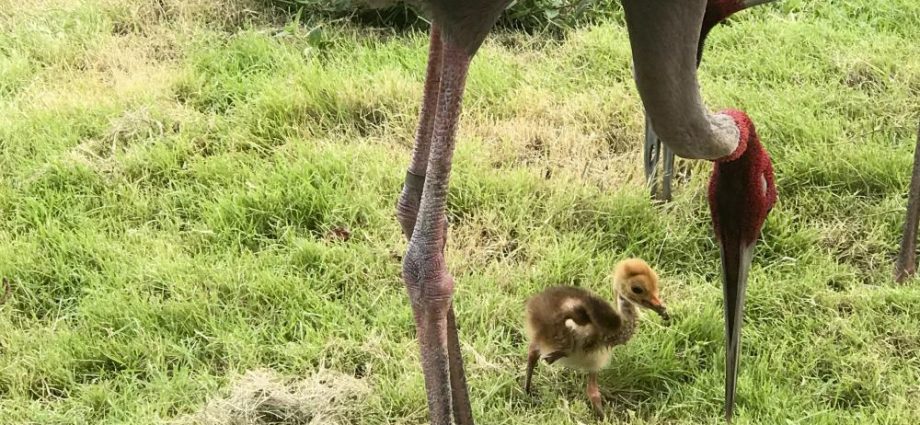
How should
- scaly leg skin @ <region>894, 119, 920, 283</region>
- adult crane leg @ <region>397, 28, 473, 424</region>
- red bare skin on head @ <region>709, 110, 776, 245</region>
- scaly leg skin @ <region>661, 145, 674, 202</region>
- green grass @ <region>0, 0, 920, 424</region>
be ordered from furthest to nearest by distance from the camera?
scaly leg skin @ <region>661, 145, 674, 202</region> < scaly leg skin @ <region>894, 119, 920, 283</region> < green grass @ <region>0, 0, 920, 424</region> < red bare skin on head @ <region>709, 110, 776, 245</region> < adult crane leg @ <region>397, 28, 473, 424</region>

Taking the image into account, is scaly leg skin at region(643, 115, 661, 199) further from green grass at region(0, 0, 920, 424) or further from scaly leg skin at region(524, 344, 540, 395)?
scaly leg skin at region(524, 344, 540, 395)

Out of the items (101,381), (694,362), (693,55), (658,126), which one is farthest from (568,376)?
(101,381)

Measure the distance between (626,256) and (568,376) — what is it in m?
0.68

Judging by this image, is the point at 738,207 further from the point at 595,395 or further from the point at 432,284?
the point at 432,284

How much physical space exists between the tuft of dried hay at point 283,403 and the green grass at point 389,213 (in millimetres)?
58

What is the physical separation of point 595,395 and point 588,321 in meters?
0.28

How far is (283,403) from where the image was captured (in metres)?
3.29

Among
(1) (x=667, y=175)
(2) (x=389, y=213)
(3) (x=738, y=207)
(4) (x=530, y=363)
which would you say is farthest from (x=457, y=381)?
(1) (x=667, y=175)

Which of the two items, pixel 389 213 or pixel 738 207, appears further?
pixel 389 213

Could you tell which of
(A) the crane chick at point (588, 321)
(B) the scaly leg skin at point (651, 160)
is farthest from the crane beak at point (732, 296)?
(B) the scaly leg skin at point (651, 160)

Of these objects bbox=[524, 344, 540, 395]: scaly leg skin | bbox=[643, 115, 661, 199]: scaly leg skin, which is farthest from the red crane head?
bbox=[643, 115, 661, 199]: scaly leg skin

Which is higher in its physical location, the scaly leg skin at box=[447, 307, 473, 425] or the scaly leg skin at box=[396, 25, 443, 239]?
the scaly leg skin at box=[396, 25, 443, 239]

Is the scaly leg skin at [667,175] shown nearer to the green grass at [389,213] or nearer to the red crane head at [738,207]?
the green grass at [389,213]

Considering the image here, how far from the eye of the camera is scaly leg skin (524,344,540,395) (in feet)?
10.7
